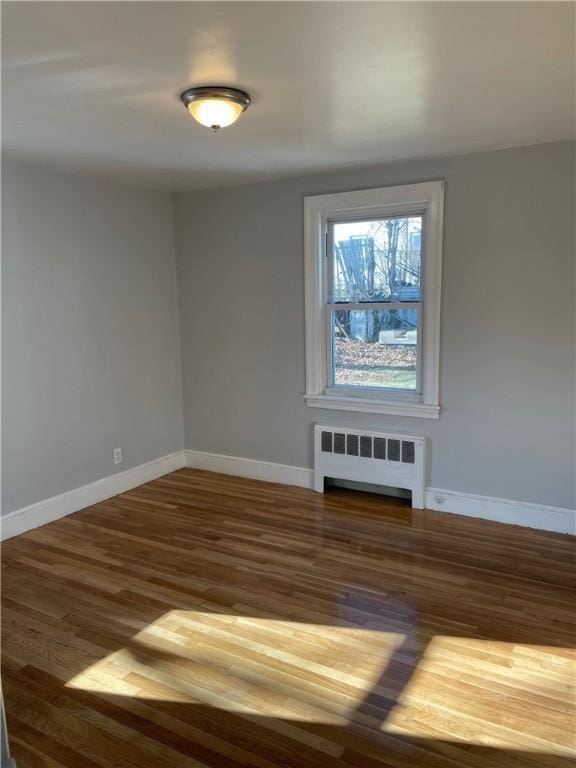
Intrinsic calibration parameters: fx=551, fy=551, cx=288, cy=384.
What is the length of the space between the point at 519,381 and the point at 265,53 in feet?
8.48

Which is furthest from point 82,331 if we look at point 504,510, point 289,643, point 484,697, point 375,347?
point 484,697

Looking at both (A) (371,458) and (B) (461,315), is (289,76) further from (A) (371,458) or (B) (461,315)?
(A) (371,458)

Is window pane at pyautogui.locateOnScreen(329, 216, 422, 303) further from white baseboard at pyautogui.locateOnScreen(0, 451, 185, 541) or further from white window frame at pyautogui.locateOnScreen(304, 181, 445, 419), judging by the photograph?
white baseboard at pyautogui.locateOnScreen(0, 451, 185, 541)

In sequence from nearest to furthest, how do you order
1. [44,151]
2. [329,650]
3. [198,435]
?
1. [329,650]
2. [44,151]
3. [198,435]

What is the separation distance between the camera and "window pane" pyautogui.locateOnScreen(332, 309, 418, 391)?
13.6 ft

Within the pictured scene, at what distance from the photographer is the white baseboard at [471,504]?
3.65 m

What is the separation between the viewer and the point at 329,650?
8.18 feet

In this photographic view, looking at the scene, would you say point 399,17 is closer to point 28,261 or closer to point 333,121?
point 333,121

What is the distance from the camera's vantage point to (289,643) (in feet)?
8.33

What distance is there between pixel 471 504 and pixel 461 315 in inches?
52.9

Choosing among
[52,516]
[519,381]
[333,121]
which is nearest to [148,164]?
[333,121]

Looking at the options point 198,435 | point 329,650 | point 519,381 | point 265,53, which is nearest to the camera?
point 265,53

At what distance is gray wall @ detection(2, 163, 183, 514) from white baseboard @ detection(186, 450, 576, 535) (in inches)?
34.7

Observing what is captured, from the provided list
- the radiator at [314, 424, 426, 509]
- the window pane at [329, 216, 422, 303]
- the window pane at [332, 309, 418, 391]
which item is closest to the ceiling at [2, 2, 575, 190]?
the window pane at [329, 216, 422, 303]
